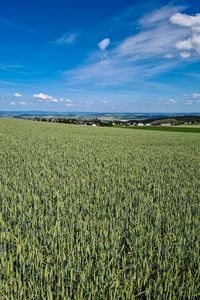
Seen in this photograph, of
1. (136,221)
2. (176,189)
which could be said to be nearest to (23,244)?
(136,221)

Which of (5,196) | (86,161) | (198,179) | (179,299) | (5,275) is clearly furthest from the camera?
(86,161)

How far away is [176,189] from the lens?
6676mm

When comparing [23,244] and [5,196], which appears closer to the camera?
[23,244]

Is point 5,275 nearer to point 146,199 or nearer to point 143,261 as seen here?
point 143,261

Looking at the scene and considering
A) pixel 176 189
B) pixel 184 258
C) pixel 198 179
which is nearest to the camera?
pixel 184 258

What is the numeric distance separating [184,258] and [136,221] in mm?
1100

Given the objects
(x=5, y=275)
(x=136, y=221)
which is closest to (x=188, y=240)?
(x=136, y=221)

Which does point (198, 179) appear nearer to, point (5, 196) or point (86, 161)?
point (86, 161)

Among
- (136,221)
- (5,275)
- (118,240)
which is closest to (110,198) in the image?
(136,221)

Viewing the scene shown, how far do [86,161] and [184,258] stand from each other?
7624 millimetres

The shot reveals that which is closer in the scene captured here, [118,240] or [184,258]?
[184,258]

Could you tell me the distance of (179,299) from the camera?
254cm

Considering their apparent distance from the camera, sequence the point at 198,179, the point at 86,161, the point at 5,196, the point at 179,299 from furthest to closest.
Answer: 1. the point at 86,161
2. the point at 198,179
3. the point at 5,196
4. the point at 179,299

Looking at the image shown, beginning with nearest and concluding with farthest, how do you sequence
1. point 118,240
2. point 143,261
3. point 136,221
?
point 143,261
point 118,240
point 136,221
